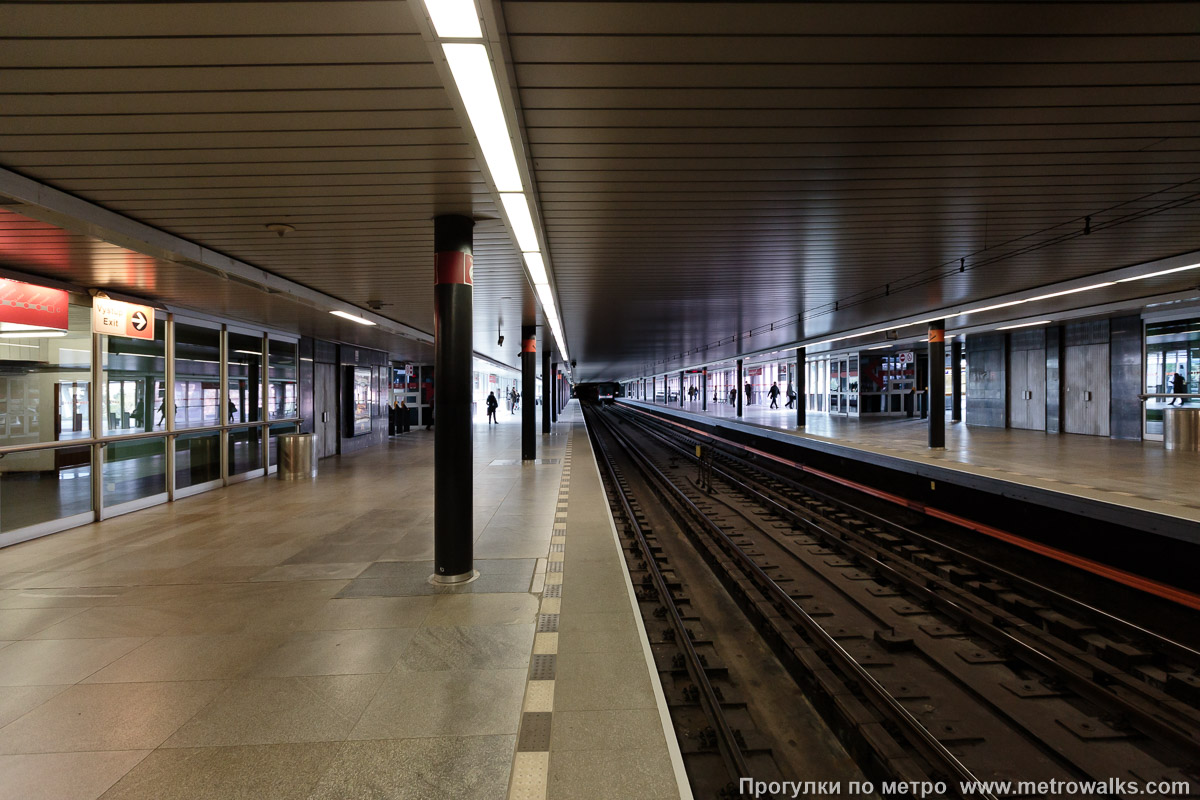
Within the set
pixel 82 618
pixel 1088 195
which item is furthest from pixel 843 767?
pixel 82 618

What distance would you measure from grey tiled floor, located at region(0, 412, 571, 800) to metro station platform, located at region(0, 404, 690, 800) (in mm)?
14

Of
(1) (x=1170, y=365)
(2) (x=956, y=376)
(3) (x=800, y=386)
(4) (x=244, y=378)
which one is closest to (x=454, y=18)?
(4) (x=244, y=378)

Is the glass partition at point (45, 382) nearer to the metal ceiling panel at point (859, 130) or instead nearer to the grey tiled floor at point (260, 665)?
the grey tiled floor at point (260, 665)

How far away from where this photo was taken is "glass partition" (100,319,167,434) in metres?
8.13

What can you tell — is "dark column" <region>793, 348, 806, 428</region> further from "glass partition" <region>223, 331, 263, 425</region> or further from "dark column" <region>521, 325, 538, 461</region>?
"glass partition" <region>223, 331, 263, 425</region>

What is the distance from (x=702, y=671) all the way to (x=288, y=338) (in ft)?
40.4

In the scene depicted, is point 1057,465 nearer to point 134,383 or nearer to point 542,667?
point 542,667

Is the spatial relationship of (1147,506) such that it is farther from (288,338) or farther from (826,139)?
(288,338)

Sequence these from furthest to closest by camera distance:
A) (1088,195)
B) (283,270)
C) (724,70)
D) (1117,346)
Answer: (1117,346) < (283,270) < (1088,195) < (724,70)

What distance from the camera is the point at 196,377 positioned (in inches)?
397

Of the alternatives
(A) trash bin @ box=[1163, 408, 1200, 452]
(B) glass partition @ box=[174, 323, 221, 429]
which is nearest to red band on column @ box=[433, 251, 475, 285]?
(B) glass partition @ box=[174, 323, 221, 429]

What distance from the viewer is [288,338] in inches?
506

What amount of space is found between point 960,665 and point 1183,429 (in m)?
11.8

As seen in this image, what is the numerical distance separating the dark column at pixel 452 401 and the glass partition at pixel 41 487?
19.6ft
